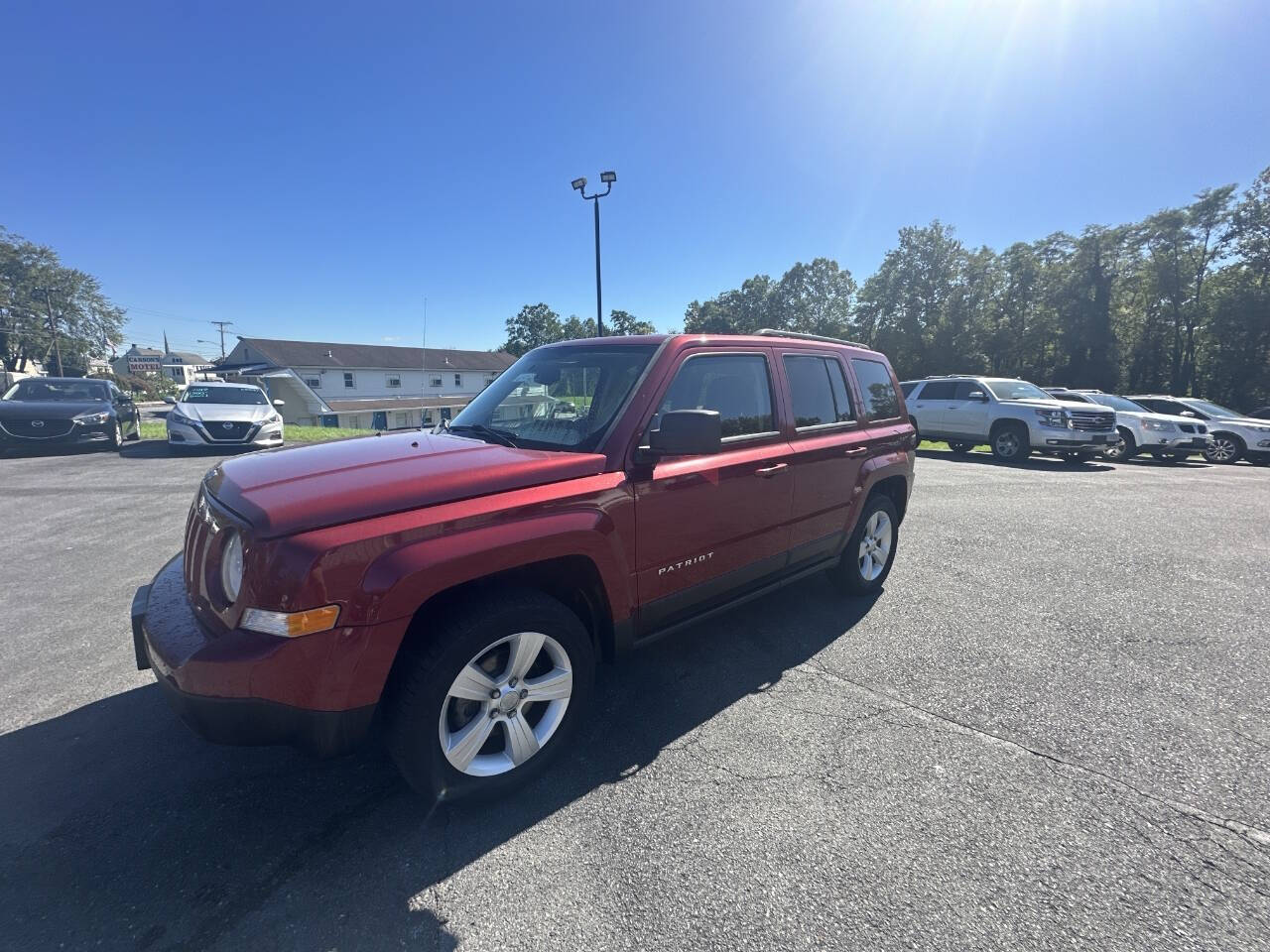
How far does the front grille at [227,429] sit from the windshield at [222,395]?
123 cm

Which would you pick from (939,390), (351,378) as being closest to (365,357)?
(351,378)

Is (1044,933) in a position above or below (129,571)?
below

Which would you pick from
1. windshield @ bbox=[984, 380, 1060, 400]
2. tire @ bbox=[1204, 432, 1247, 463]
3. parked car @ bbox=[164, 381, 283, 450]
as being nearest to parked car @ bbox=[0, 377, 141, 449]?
parked car @ bbox=[164, 381, 283, 450]

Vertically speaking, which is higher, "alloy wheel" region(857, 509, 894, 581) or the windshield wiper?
the windshield wiper

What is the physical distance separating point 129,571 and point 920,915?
20.1 feet

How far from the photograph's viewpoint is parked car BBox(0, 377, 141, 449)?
10.5 metres

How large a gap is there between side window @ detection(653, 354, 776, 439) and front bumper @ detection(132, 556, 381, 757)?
180cm

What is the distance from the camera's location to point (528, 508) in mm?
2275

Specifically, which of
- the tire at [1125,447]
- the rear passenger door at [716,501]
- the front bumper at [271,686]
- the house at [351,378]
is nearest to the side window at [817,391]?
the rear passenger door at [716,501]

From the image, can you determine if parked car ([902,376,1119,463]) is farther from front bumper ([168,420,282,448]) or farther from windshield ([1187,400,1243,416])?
front bumper ([168,420,282,448])

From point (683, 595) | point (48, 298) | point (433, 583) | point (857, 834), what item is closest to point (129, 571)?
point (433, 583)

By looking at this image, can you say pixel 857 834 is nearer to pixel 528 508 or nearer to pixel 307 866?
pixel 528 508

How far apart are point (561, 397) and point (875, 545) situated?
2.92 meters

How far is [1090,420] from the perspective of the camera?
490 inches
